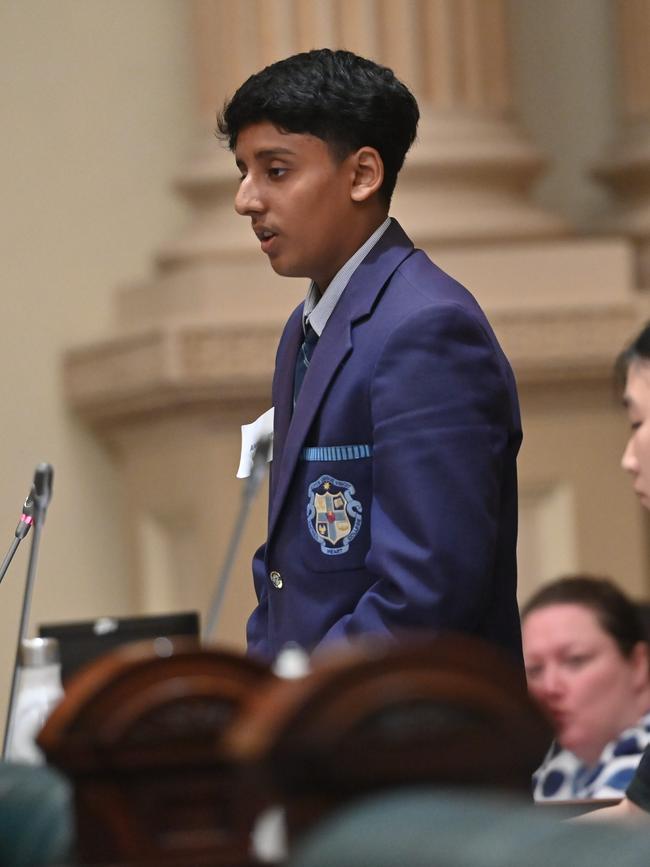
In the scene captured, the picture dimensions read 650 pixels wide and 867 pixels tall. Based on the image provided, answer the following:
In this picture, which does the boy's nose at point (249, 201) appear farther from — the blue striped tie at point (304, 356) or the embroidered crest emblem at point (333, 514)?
the embroidered crest emblem at point (333, 514)

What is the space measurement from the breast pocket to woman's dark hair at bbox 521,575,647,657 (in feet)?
6.04

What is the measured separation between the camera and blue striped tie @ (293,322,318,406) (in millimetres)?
2734

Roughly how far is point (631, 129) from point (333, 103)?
13.0 feet

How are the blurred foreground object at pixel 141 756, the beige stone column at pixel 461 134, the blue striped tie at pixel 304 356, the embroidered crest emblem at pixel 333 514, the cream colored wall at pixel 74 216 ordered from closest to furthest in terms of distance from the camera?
the blurred foreground object at pixel 141 756
the embroidered crest emblem at pixel 333 514
the blue striped tie at pixel 304 356
the beige stone column at pixel 461 134
the cream colored wall at pixel 74 216

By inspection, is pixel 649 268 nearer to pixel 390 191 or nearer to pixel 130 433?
pixel 130 433

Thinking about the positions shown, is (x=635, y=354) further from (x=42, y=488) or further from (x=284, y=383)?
(x=42, y=488)

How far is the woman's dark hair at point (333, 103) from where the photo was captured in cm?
259

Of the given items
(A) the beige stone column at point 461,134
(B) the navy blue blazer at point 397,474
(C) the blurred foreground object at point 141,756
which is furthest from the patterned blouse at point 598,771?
(C) the blurred foreground object at point 141,756

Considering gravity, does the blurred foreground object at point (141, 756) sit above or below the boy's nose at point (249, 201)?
below

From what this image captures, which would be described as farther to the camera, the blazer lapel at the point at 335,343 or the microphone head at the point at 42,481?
the microphone head at the point at 42,481

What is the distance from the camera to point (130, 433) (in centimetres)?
621

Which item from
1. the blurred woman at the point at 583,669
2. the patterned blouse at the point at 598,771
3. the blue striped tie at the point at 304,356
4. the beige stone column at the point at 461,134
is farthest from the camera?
the beige stone column at the point at 461,134

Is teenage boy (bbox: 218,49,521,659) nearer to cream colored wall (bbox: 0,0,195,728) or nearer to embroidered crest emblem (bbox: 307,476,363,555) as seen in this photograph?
embroidered crest emblem (bbox: 307,476,363,555)

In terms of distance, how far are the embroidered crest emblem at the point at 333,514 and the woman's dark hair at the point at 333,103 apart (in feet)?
1.32
